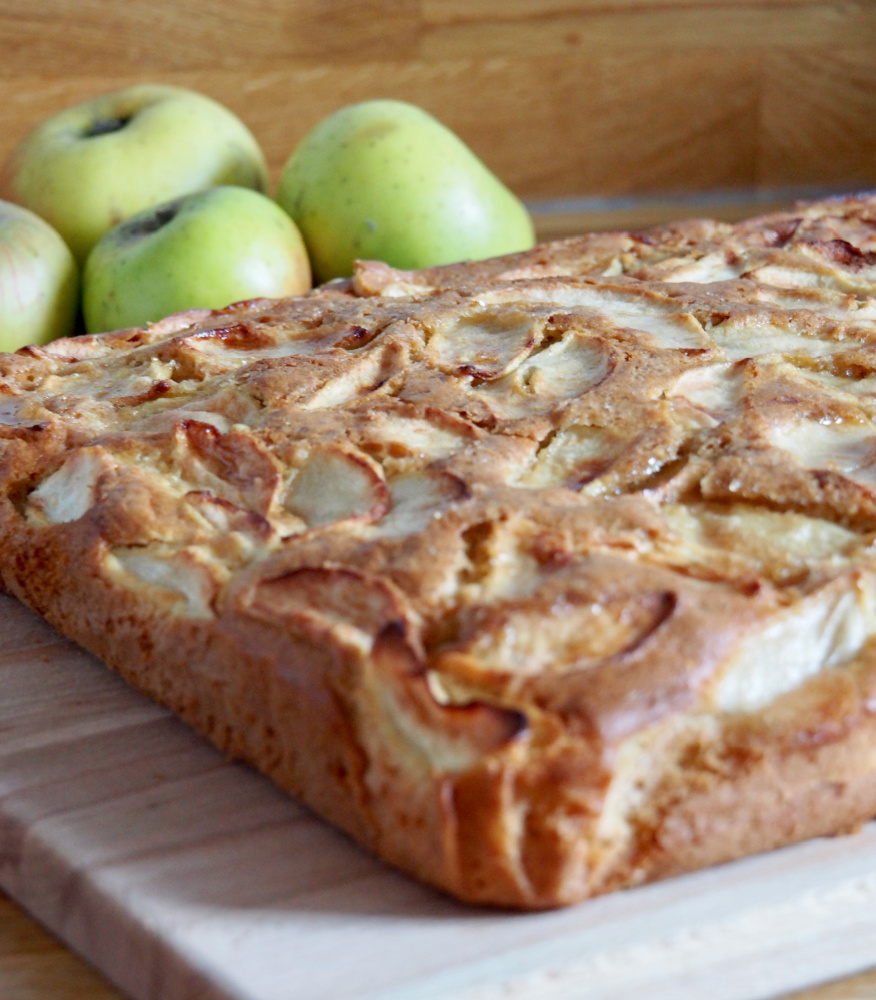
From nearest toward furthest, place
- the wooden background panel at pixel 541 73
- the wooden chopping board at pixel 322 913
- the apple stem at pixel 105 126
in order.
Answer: the wooden chopping board at pixel 322 913, the apple stem at pixel 105 126, the wooden background panel at pixel 541 73

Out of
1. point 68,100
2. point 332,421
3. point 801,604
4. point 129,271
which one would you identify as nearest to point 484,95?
point 68,100

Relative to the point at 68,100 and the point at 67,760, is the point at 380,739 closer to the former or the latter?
the point at 67,760

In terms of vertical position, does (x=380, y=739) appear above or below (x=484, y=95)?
above

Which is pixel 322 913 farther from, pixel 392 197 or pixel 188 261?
pixel 392 197

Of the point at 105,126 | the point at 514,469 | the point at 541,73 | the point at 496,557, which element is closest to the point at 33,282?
the point at 105,126

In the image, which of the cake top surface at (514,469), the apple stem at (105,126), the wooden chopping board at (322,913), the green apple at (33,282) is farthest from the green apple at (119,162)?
the wooden chopping board at (322,913)

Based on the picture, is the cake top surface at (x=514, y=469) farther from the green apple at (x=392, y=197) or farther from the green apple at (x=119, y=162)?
the green apple at (x=119, y=162)

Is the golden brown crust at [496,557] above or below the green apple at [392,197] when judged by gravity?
above
